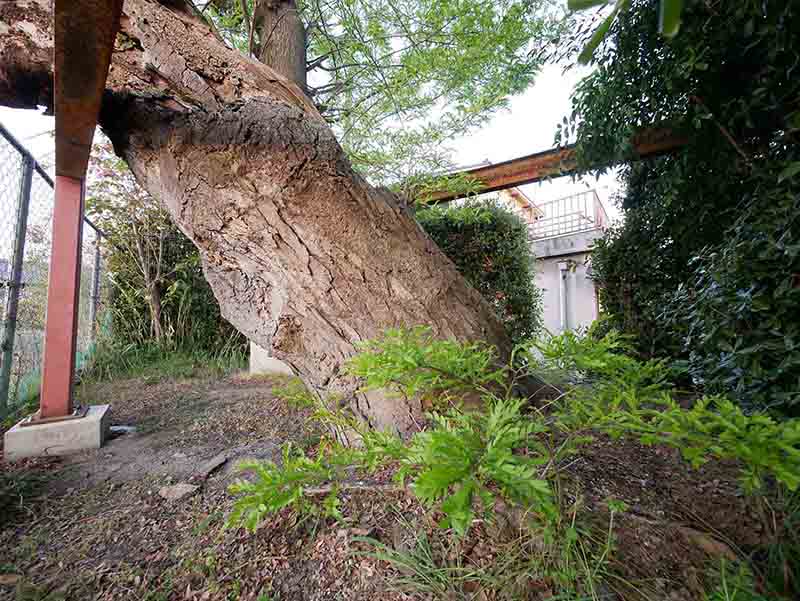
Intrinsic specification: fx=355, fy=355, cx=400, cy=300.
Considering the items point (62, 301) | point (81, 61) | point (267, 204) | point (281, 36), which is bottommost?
point (62, 301)

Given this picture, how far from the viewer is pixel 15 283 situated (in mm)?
2268

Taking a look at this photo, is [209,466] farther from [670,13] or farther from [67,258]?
[670,13]

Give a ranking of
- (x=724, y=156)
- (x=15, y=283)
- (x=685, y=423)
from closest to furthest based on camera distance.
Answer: (x=685, y=423)
(x=724, y=156)
(x=15, y=283)

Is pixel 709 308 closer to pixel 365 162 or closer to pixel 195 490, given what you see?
pixel 195 490

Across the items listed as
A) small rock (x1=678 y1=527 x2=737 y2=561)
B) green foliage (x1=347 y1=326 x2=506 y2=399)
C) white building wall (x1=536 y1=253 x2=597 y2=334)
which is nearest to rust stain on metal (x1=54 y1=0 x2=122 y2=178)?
green foliage (x1=347 y1=326 x2=506 y2=399)

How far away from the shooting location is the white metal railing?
9883mm

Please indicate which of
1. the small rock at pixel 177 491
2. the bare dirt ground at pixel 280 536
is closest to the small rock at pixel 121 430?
the bare dirt ground at pixel 280 536

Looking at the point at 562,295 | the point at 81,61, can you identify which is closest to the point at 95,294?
the point at 81,61

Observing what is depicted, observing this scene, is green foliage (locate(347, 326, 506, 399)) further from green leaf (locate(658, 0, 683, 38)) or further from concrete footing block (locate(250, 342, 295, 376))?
concrete footing block (locate(250, 342, 295, 376))

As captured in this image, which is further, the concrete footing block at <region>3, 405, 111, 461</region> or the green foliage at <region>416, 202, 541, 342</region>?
the green foliage at <region>416, 202, 541, 342</region>

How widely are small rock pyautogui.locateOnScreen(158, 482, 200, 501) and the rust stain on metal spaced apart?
1.50 metres

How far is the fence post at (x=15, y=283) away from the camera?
2.23 metres

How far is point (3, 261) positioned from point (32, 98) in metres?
1.23

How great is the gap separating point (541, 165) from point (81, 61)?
316 centimetres
